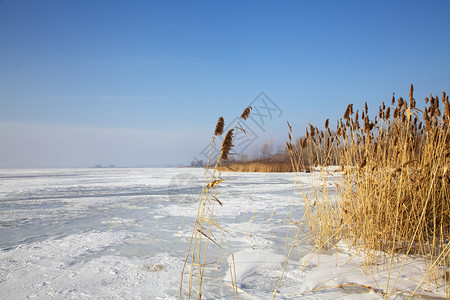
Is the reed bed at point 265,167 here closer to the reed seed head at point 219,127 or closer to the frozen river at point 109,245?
the frozen river at point 109,245

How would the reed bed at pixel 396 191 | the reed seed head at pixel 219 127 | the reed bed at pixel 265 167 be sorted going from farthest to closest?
the reed bed at pixel 265 167 < the reed bed at pixel 396 191 < the reed seed head at pixel 219 127

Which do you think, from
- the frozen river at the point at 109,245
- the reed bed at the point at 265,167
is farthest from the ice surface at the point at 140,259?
the reed bed at the point at 265,167

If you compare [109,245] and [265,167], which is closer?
[109,245]

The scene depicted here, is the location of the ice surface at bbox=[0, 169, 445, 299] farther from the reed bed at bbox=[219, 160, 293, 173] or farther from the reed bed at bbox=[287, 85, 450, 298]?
the reed bed at bbox=[219, 160, 293, 173]

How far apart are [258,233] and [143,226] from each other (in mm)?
1441

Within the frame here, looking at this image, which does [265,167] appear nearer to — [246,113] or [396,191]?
[396,191]

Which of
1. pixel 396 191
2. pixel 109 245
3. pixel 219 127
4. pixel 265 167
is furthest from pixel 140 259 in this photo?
pixel 265 167

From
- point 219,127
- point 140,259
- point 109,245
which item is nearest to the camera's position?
point 219,127

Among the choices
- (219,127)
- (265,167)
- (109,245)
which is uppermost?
(219,127)

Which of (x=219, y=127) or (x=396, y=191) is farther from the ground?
(x=219, y=127)

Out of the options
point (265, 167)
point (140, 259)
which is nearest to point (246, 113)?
point (140, 259)

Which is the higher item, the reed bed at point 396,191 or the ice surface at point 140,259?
the reed bed at point 396,191

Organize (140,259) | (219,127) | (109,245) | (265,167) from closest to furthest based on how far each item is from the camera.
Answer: (219,127) < (140,259) < (109,245) < (265,167)

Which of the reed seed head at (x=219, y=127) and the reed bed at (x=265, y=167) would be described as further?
the reed bed at (x=265, y=167)
